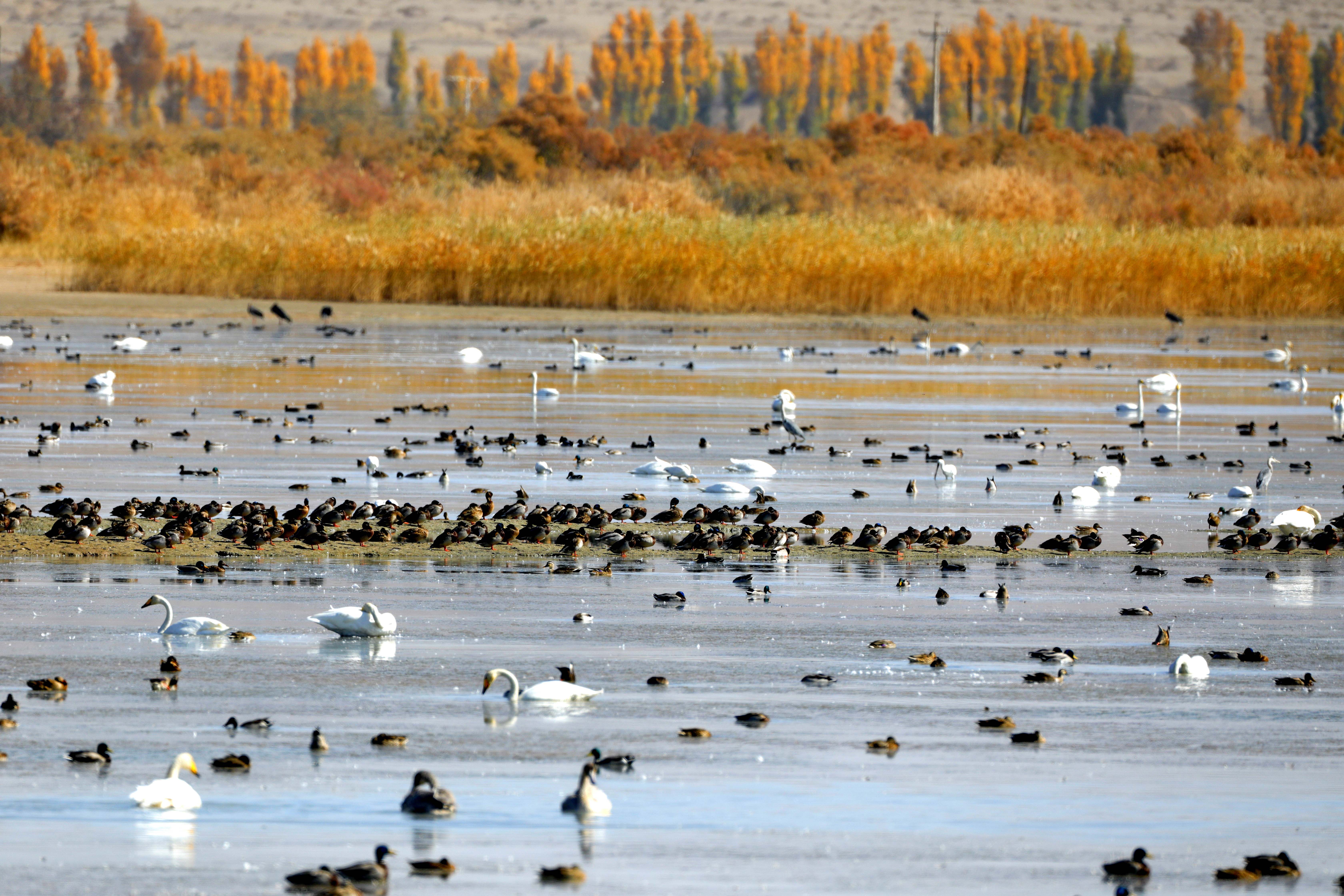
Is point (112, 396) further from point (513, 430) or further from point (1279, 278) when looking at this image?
point (1279, 278)

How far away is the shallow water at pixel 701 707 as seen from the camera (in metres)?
7.25

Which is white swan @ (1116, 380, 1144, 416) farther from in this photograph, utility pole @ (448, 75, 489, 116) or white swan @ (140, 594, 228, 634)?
utility pole @ (448, 75, 489, 116)

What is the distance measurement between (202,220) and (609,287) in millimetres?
14646

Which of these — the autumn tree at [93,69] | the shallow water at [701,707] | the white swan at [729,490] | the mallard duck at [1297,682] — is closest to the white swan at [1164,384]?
the shallow water at [701,707]

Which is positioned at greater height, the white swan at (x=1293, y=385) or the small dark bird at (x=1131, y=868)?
the white swan at (x=1293, y=385)

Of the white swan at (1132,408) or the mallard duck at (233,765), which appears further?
the white swan at (1132,408)

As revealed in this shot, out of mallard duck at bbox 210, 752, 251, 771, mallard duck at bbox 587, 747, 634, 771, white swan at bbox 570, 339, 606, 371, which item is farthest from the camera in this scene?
white swan at bbox 570, 339, 606, 371

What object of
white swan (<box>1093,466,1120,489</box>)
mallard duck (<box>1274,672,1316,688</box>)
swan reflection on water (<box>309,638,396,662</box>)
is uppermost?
white swan (<box>1093,466,1120,489</box>)

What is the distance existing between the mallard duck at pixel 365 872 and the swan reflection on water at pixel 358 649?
378cm

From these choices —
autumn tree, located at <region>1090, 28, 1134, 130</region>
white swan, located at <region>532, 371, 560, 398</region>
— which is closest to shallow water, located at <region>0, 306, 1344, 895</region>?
white swan, located at <region>532, 371, 560, 398</region>

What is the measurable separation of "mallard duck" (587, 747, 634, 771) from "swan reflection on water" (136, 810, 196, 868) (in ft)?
5.19

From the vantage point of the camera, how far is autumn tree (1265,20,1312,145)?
192125 mm

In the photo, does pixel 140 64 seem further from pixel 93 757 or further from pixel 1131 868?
pixel 1131 868

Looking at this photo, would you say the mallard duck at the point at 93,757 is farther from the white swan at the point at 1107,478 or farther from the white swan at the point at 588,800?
the white swan at the point at 1107,478
